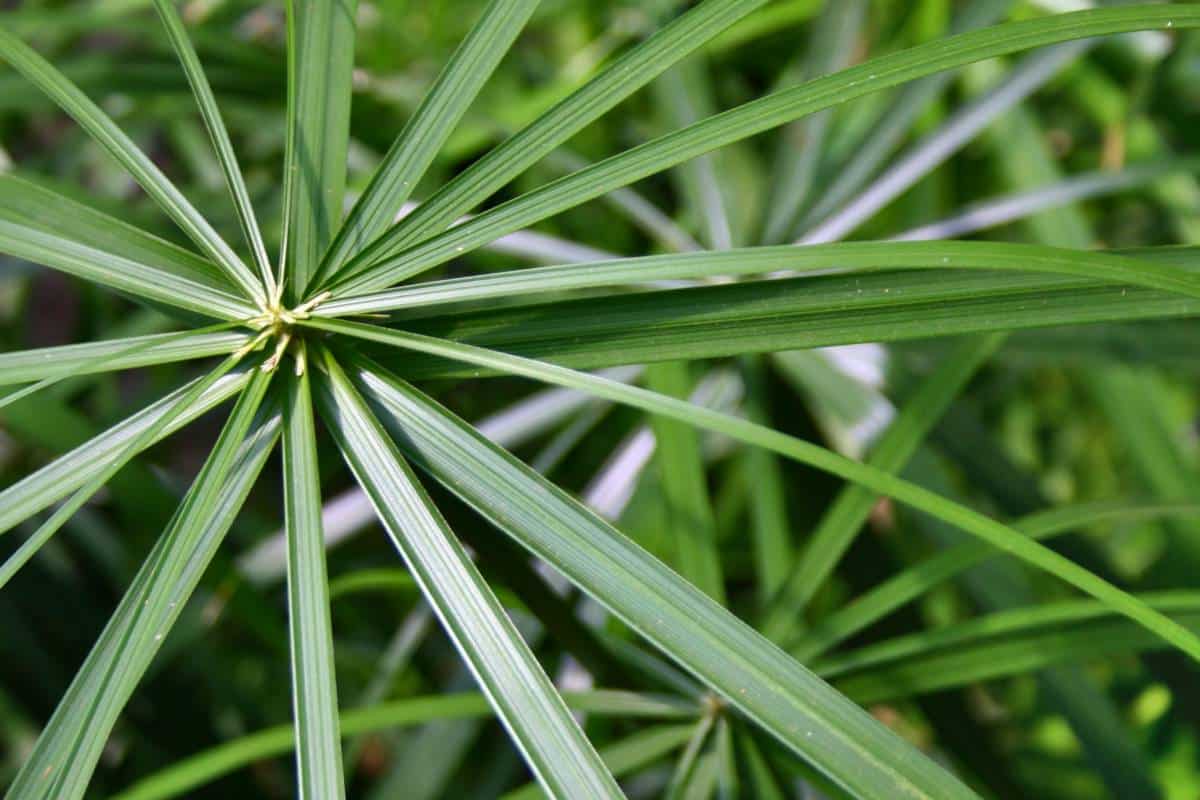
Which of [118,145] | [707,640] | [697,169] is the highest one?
[697,169]

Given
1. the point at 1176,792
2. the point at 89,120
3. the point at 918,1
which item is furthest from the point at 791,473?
the point at 89,120

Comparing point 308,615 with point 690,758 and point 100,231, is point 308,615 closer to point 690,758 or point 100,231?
point 100,231

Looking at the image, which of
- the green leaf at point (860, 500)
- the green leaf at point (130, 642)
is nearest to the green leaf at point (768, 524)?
the green leaf at point (860, 500)

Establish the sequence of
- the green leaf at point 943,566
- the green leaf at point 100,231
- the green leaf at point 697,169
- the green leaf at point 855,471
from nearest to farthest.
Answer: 1. the green leaf at point 855,471
2. the green leaf at point 100,231
3. the green leaf at point 943,566
4. the green leaf at point 697,169

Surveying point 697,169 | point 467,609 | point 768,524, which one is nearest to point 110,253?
point 467,609

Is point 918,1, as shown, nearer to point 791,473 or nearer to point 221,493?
point 791,473

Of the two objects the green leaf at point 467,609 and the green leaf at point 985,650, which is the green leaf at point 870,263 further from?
the green leaf at point 985,650

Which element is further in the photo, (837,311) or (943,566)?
(943,566)
